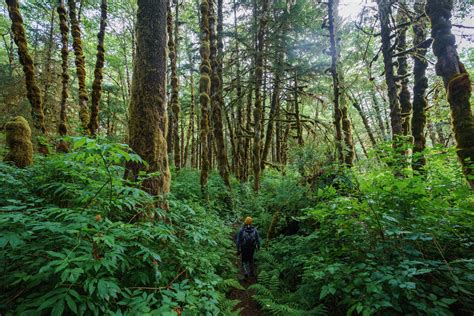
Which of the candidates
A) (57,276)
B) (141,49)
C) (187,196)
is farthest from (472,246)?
(187,196)

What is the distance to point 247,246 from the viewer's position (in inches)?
251

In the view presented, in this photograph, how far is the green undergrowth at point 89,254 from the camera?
77.8 inches

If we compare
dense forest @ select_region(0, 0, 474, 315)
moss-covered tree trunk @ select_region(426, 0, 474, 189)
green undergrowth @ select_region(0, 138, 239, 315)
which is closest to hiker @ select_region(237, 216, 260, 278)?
dense forest @ select_region(0, 0, 474, 315)

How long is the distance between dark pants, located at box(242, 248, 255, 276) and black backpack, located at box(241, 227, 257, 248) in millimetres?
115

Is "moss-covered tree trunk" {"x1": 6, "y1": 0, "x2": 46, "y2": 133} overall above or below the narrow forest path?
above

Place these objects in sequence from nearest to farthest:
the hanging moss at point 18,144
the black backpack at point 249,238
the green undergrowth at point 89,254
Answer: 1. the green undergrowth at point 89,254
2. the hanging moss at point 18,144
3. the black backpack at point 249,238

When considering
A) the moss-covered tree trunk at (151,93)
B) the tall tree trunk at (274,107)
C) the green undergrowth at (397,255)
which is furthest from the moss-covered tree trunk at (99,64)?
the green undergrowth at (397,255)

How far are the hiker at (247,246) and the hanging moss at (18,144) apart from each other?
6200 mm

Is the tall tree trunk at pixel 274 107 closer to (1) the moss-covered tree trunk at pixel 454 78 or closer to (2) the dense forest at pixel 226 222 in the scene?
(2) the dense forest at pixel 226 222

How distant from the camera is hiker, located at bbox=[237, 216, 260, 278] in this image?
6367 mm

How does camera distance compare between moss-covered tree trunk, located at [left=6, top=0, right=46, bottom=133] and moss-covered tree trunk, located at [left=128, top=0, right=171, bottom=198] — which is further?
moss-covered tree trunk, located at [left=6, top=0, right=46, bottom=133]

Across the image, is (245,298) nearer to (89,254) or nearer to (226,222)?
(226,222)

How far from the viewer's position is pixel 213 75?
11.7 m

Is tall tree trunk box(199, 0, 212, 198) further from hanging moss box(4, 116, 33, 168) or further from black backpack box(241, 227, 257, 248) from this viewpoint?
hanging moss box(4, 116, 33, 168)
